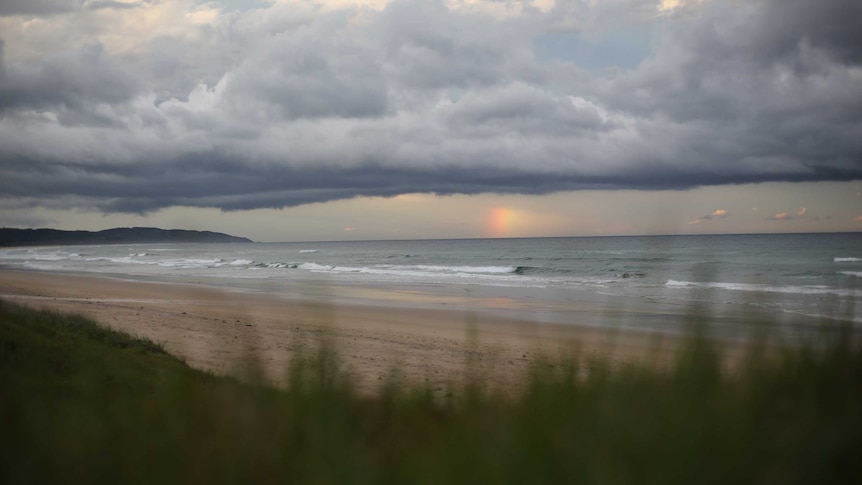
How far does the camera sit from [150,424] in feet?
7.08

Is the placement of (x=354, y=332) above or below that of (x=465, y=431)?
below

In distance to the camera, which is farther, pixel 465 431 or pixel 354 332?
pixel 354 332

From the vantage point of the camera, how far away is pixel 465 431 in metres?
1.95

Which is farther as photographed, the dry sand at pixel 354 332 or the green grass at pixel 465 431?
the dry sand at pixel 354 332

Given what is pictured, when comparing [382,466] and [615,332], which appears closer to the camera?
[382,466]

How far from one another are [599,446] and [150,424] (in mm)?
1446

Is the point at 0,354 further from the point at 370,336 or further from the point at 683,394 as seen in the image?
the point at 370,336

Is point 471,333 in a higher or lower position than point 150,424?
higher

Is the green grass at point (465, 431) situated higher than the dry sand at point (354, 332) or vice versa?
the green grass at point (465, 431)

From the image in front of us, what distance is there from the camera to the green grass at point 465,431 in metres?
1.74

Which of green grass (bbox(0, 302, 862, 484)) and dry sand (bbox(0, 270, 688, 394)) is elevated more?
green grass (bbox(0, 302, 862, 484))

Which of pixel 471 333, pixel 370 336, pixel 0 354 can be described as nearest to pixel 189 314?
pixel 370 336

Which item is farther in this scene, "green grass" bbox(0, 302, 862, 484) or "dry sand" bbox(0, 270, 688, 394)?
"dry sand" bbox(0, 270, 688, 394)

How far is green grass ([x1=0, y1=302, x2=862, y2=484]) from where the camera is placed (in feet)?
5.72
